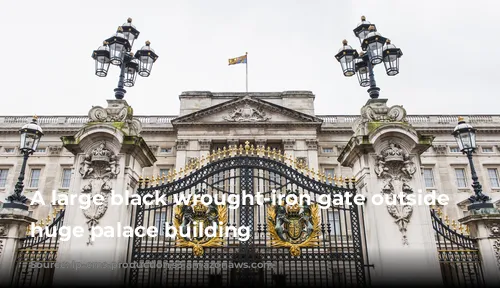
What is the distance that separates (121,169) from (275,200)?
4040 mm

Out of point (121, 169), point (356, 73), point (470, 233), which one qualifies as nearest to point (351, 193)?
point (470, 233)

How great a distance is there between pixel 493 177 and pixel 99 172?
37.9m

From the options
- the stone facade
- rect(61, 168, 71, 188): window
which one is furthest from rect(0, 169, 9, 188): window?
rect(61, 168, 71, 188): window

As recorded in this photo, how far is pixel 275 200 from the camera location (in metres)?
9.38

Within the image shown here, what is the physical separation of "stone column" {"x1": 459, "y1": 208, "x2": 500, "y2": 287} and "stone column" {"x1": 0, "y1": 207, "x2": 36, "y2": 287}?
11.5 metres

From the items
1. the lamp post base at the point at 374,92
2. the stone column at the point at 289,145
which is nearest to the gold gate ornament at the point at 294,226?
the lamp post base at the point at 374,92

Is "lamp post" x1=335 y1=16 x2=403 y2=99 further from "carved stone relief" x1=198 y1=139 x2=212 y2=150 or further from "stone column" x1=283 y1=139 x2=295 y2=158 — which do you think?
"carved stone relief" x1=198 y1=139 x2=212 y2=150

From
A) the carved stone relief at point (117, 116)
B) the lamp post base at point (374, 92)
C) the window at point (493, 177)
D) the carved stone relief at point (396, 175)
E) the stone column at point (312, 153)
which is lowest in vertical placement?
the carved stone relief at point (396, 175)

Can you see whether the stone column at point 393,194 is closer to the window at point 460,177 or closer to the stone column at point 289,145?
the stone column at point 289,145

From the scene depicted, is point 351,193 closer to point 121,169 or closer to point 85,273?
point 121,169

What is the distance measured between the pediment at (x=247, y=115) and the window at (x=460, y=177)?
14180mm

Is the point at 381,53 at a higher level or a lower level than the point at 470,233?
higher

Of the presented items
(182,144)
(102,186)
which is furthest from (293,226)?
(182,144)

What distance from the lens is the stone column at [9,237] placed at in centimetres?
867
